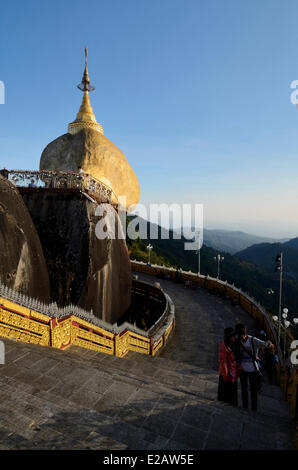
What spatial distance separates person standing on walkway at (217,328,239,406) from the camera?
192 inches

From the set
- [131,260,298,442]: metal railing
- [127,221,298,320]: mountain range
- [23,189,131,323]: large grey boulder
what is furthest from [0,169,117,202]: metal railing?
[127,221,298,320]: mountain range

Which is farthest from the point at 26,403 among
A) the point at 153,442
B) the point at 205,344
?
the point at 205,344

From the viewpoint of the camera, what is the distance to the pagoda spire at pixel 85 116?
80.9 ft

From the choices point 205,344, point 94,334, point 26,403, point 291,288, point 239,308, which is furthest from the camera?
point 291,288

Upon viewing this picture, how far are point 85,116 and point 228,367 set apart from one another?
86.1 feet

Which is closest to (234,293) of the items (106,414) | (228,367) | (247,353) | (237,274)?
(247,353)

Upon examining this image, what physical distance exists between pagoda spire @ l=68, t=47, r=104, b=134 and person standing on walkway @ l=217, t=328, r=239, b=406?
79.5ft

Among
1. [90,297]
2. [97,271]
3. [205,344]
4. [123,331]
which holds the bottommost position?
[205,344]

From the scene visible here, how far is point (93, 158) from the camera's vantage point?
73.2 ft

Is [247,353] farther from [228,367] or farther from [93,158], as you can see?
[93,158]

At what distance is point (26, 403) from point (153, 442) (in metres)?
2.10

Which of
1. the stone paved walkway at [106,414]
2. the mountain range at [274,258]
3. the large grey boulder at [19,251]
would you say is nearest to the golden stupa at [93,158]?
the large grey boulder at [19,251]

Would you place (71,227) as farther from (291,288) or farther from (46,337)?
(291,288)

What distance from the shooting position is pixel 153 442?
352cm
